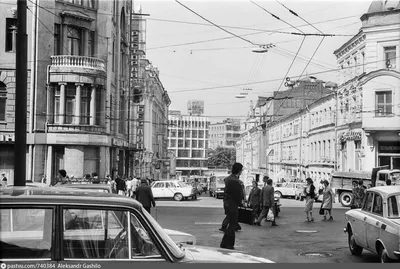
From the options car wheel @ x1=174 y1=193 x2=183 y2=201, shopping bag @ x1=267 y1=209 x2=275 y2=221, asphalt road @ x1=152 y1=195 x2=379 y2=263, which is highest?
shopping bag @ x1=267 y1=209 x2=275 y2=221

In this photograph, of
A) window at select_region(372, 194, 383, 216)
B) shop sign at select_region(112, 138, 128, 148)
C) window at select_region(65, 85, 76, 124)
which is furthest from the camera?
window at select_region(65, 85, 76, 124)

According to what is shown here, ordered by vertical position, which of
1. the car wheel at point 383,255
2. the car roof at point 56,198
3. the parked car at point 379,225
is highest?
the car roof at point 56,198

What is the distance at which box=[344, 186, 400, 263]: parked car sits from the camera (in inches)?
323

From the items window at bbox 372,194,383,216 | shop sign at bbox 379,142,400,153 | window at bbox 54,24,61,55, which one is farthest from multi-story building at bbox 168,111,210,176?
window at bbox 372,194,383,216

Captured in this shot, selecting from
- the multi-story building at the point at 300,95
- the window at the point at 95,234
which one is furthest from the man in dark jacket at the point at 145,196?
the multi-story building at the point at 300,95

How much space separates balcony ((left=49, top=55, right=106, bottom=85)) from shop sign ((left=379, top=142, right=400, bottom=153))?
19.9 meters

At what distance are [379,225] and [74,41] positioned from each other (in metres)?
17.3

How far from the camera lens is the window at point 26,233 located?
3910mm

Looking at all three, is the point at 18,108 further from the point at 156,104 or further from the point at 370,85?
the point at 370,85

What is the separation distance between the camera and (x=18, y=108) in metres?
8.48

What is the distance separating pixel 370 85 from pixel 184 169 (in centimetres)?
1336

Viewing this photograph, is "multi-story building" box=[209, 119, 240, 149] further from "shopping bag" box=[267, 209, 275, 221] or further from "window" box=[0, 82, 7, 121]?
"shopping bag" box=[267, 209, 275, 221]

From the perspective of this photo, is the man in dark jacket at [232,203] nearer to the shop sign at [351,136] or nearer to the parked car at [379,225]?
the parked car at [379,225]

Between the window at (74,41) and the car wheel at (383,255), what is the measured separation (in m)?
16.8
